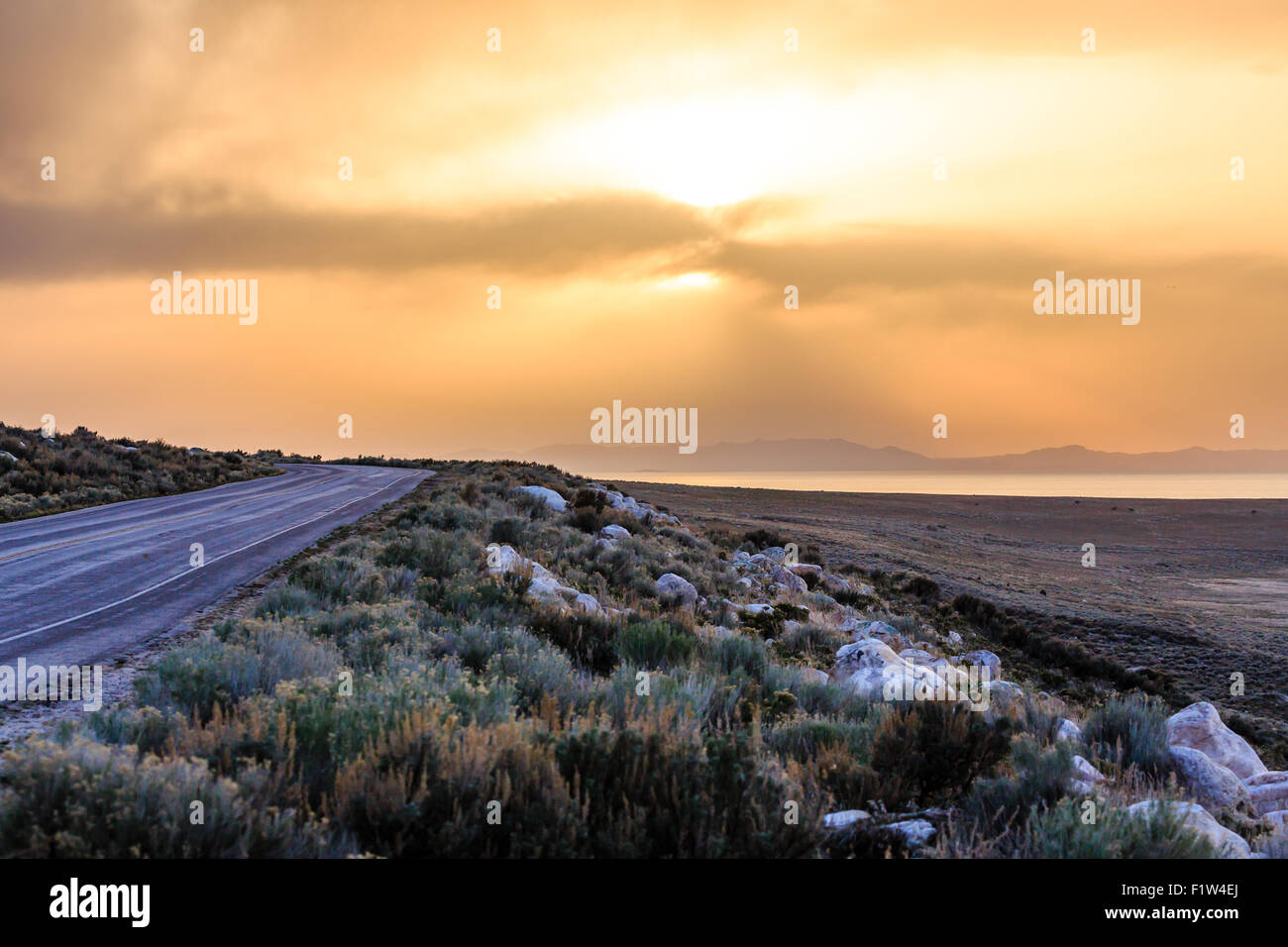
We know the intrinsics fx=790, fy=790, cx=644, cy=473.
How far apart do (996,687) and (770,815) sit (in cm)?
892

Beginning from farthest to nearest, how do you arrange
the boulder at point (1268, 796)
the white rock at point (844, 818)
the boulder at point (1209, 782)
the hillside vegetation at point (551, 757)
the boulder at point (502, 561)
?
the boulder at point (502, 561) < the boulder at point (1268, 796) < the boulder at point (1209, 782) < the white rock at point (844, 818) < the hillside vegetation at point (551, 757)

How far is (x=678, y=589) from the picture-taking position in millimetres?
15344

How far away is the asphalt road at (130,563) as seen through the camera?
941 cm

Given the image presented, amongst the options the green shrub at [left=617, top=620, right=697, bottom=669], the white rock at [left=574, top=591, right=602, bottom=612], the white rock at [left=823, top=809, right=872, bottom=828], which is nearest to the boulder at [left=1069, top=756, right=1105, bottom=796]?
the white rock at [left=823, top=809, right=872, bottom=828]

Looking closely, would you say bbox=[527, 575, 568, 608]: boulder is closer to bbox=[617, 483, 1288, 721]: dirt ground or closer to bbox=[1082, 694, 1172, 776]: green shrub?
bbox=[1082, 694, 1172, 776]: green shrub

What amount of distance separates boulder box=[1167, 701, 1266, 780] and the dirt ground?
9144 mm

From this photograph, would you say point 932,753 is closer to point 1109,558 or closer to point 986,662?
point 986,662

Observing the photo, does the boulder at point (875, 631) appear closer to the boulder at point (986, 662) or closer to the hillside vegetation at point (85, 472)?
the boulder at point (986, 662)

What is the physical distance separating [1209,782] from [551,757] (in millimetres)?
5911

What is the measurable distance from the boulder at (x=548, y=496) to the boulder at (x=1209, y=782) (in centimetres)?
1931

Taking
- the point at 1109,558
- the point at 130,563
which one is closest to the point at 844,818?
the point at 130,563

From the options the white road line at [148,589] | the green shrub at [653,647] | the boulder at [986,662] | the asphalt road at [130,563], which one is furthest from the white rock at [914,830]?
the boulder at [986,662]
